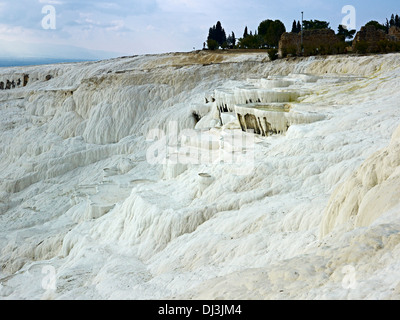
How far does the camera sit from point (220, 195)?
12.2 m

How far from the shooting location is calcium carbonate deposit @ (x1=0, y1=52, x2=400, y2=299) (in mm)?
5609

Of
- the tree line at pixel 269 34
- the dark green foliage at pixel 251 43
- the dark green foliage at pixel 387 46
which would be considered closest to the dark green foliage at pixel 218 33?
the tree line at pixel 269 34

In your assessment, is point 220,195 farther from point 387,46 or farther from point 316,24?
point 316,24

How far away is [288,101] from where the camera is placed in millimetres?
19609

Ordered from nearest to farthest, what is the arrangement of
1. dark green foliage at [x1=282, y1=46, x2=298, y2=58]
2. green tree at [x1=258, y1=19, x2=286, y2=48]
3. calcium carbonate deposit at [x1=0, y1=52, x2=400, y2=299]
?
calcium carbonate deposit at [x1=0, y1=52, x2=400, y2=299], dark green foliage at [x1=282, y1=46, x2=298, y2=58], green tree at [x1=258, y1=19, x2=286, y2=48]

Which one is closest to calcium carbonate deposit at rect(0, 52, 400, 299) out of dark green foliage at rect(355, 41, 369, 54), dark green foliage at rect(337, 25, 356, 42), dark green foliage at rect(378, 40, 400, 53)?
dark green foliage at rect(355, 41, 369, 54)

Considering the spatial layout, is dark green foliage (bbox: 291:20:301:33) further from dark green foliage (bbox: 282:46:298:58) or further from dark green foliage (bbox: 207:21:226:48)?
dark green foliage (bbox: 282:46:298:58)

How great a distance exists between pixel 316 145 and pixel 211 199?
117 inches

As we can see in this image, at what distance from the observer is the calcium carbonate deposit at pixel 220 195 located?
18.4ft

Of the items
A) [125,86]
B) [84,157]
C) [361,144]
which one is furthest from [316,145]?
[125,86]

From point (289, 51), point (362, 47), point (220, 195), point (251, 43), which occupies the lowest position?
point (220, 195)

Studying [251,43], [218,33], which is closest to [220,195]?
[251,43]

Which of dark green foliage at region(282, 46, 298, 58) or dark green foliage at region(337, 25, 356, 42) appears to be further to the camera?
dark green foliage at region(337, 25, 356, 42)

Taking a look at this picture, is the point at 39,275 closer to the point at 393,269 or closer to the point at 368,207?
the point at 368,207
